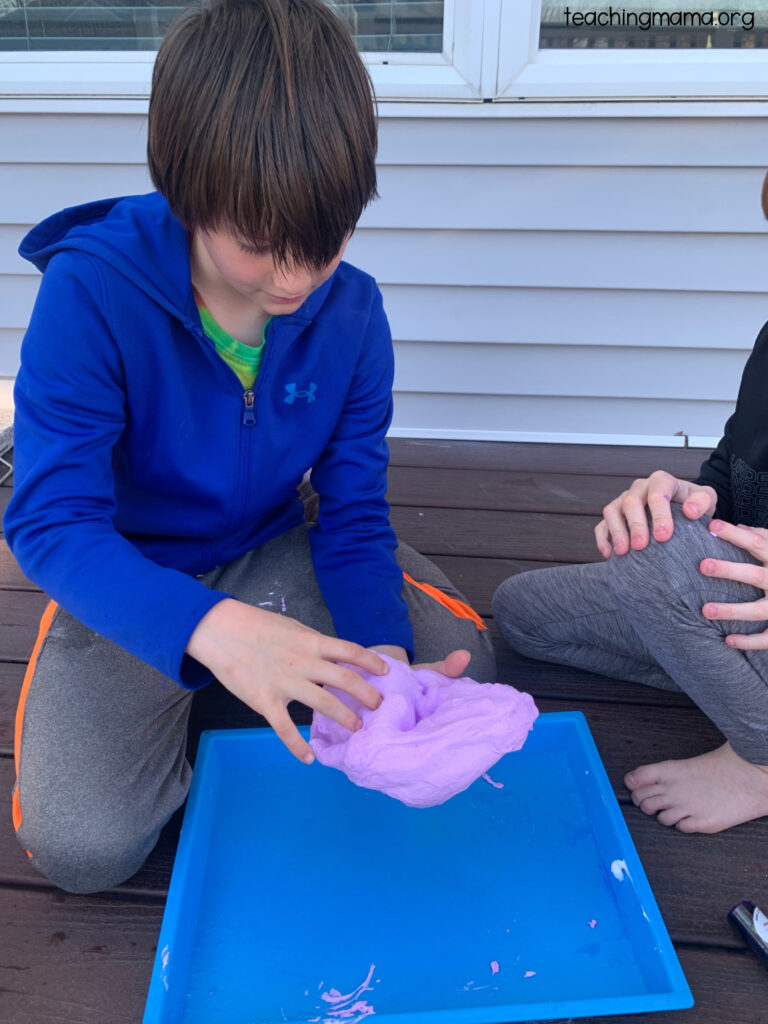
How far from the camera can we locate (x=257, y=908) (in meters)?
0.95

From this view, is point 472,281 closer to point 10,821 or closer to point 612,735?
point 612,735

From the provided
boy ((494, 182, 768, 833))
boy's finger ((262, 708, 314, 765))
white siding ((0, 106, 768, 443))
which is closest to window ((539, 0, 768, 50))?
white siding ((0, 106, 768, 443))

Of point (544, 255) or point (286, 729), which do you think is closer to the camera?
point (286, 729)

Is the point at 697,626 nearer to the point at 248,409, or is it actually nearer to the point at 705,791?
the point at 705,791

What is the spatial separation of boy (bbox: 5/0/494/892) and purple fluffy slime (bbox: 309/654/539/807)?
0.07m

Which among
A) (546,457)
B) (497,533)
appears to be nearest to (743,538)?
(497,533)

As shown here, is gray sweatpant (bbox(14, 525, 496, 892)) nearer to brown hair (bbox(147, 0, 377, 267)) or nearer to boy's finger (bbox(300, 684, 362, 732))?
boy's finger (bbox(300, 684, 362, 732))

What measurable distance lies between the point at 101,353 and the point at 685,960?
3.05 feet

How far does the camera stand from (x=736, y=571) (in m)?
Result: 0.89

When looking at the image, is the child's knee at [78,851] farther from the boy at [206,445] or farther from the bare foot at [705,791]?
the bare foot at [705,791]

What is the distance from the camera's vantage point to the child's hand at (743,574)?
891mm

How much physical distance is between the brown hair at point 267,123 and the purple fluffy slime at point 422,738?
47 centimetres

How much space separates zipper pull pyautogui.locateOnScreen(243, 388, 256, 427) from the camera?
1.03m

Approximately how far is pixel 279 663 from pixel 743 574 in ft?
1.66
